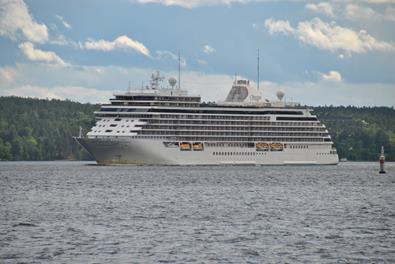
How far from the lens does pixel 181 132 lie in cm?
18525

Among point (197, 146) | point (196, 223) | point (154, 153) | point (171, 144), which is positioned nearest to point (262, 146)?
point (197, 146)

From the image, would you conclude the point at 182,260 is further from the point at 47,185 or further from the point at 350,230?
the point at 47,185

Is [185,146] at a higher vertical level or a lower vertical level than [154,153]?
higher

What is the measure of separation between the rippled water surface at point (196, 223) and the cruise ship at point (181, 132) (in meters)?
49.8

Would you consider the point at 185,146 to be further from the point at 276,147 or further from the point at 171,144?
the point at 276,147

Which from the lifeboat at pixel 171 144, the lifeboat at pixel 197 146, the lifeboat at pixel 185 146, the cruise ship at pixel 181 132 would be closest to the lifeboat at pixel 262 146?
the cruise ship at pixel 181 132

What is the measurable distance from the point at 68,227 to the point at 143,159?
106 meters

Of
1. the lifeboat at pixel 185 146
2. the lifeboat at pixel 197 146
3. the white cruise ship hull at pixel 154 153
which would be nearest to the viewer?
the white cruise ship hull at pixel 154 153

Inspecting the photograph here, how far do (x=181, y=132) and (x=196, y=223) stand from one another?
109m

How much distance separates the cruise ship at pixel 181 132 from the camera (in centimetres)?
17775

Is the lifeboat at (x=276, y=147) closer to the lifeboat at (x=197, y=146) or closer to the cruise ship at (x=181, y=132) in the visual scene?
the cruise ship at (x=181, y=132)

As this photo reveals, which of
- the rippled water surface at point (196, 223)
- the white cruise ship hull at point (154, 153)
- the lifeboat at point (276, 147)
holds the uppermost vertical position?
the lifeboat at point (276, 147)

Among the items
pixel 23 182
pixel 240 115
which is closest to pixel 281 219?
pixel 23 182

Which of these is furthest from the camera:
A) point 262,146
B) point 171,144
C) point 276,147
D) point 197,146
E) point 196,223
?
point 276,147
